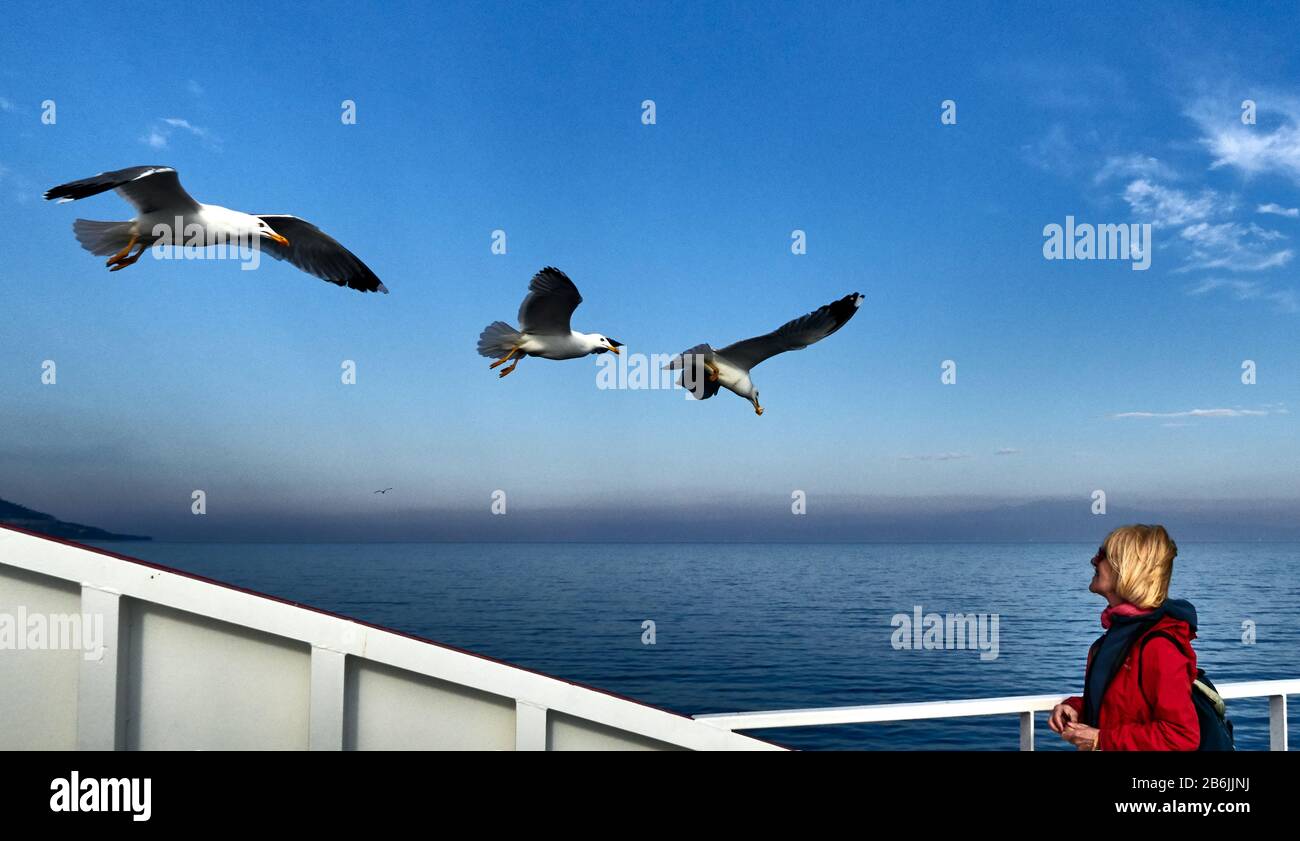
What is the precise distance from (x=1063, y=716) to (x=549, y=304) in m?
7.12

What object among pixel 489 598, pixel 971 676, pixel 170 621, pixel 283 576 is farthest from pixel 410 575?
pixel 170 621

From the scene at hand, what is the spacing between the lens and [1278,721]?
163 inches

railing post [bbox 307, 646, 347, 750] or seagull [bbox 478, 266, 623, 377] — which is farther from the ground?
seagull [bbox 478, 266, 623, 377]

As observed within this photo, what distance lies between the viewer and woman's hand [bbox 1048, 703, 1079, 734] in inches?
96.0

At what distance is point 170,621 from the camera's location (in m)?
2.79

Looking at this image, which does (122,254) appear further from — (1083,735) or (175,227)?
(1083,735)

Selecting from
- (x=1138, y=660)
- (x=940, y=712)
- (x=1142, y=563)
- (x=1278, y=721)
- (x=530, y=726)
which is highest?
(x=1142, y=563)

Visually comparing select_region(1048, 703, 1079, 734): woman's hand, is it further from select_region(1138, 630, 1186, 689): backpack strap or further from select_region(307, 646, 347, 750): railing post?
select_region(307, 646, 347, 750): railing post

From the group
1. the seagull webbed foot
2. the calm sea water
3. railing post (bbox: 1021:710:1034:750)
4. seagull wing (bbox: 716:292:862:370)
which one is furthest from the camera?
the calm sea water

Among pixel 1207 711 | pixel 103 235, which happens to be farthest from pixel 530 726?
pixel 103 235

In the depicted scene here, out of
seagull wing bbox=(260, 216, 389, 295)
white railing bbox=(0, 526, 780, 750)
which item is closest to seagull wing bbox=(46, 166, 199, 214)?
seagull wing bbox=(260, 216, 389, 295)

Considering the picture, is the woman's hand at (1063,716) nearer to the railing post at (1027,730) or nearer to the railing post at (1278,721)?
the railing post at (1027,730)
